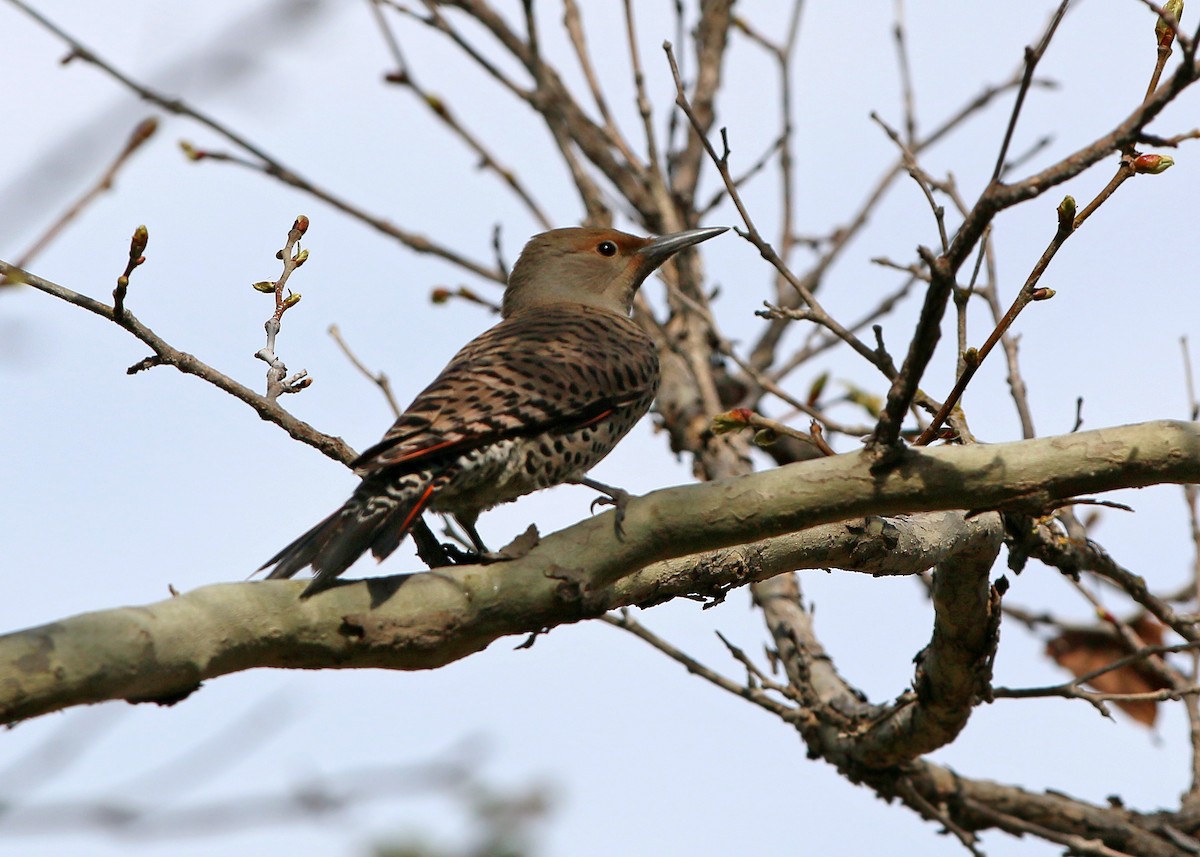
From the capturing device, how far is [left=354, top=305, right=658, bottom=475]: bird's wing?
4000 millimetres

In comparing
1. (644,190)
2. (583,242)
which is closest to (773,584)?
(583,242)

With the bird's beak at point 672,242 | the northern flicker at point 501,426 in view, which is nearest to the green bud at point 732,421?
the northern flicker at point 501,426

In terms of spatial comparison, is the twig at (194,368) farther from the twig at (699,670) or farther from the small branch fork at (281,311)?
the twig at (699,670)

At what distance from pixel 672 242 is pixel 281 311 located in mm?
2596

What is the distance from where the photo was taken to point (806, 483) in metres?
3.21

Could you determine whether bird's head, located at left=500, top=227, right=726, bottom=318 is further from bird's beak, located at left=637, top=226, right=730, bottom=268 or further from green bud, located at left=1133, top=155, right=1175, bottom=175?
green bud, located at left=1133, top=155, right=1175, bottom=175

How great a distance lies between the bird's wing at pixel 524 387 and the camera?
4000 mm

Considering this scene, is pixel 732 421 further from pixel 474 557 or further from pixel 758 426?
pixel 474 557

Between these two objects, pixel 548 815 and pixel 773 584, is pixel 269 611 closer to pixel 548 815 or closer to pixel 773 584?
A: pixel 548 815

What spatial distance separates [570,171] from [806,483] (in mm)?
4134

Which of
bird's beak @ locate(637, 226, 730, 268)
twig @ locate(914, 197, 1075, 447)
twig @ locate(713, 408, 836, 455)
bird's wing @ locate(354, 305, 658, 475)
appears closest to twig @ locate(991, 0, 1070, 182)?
twig @ locate(914, 197, 1075, 447)

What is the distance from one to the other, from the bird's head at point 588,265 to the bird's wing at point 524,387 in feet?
1.93

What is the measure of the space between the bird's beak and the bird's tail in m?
2.46

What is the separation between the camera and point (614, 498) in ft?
13.4
